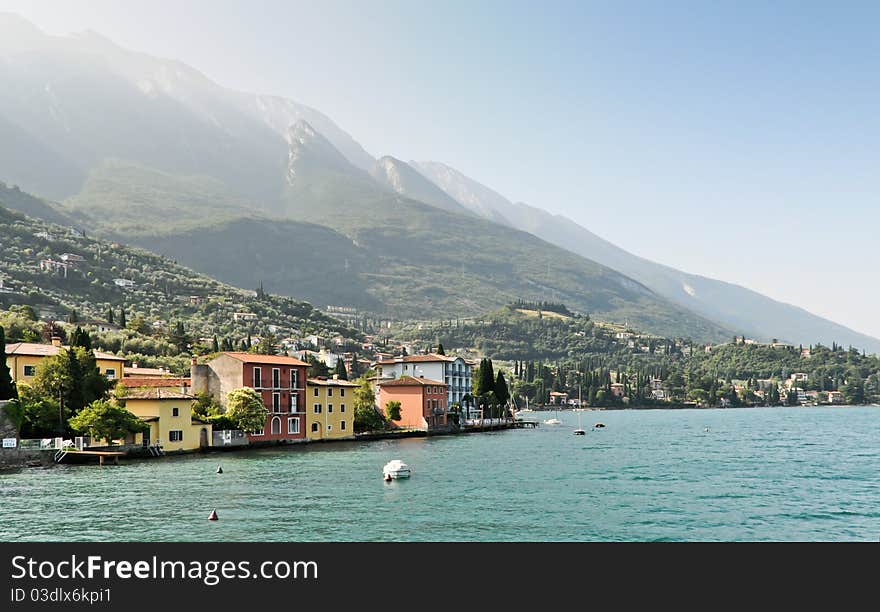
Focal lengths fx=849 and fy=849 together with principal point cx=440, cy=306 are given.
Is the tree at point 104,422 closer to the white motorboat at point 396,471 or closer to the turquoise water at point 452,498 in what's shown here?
the turquoise water at point 452,498

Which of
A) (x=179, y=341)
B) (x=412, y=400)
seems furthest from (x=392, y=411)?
(x=179, y=341)

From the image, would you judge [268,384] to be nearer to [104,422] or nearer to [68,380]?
[68,380]

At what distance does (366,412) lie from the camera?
9694cm

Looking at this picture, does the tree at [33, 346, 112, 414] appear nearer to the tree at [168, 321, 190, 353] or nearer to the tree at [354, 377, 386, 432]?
the tree at [354, 377, 386, 432]

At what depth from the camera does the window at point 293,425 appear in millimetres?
81750

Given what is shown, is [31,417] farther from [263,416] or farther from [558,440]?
[558,440]

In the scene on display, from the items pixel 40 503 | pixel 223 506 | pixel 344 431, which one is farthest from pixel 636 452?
pixel 40 503

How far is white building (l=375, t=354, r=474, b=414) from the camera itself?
122688 millimetres

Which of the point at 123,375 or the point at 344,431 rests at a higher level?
the point at 123,375

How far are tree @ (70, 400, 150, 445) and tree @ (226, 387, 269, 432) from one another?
12.0 meters

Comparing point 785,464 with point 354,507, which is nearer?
point 354,507

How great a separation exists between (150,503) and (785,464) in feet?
159

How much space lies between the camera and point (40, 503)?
132 ft

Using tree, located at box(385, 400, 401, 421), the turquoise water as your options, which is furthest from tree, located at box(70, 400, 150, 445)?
tree, located at box(385, 400, 401, 421)
